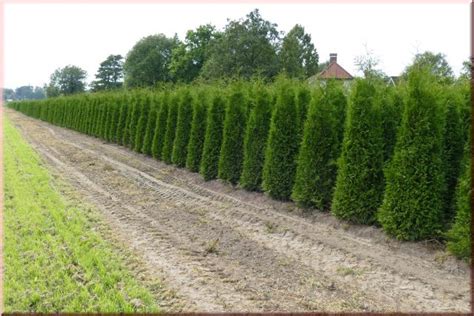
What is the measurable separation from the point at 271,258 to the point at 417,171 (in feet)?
8.47

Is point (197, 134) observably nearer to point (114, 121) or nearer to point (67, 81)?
point (114, 121)

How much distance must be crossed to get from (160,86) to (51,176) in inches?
312

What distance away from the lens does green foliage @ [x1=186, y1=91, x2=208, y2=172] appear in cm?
1308

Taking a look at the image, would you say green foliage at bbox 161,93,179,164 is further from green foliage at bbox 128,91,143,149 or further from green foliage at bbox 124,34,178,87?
green foliage at bbox 124,34,178,87

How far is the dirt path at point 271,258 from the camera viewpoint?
4.55m

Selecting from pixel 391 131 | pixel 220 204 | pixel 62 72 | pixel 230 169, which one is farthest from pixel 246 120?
pixel 62 72

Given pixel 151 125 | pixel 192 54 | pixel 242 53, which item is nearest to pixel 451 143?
pixel 151 125

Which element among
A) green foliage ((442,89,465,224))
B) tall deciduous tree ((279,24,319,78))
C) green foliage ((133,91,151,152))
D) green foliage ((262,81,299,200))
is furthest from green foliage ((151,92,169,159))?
tall deciduous tree ((279,24,319,78))

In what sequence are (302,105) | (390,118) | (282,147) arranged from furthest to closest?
(282,147) < (302,105) < (390,118)

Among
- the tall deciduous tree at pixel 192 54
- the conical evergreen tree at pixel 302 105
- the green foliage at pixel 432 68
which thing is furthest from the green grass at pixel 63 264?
the tall deciduous tree at pixel 192 54

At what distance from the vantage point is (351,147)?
24.6 feet

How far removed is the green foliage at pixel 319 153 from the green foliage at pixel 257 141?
1.84 metres

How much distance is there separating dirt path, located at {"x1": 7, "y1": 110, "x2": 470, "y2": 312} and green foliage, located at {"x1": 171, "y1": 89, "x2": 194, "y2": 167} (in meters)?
4.22

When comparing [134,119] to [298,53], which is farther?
[298,53]
